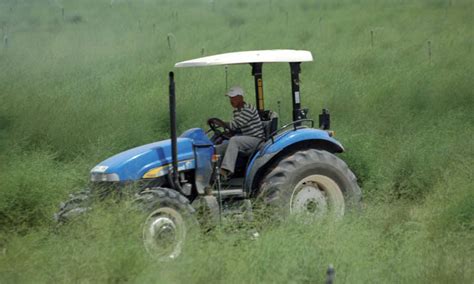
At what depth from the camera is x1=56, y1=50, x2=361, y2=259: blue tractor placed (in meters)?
8.01

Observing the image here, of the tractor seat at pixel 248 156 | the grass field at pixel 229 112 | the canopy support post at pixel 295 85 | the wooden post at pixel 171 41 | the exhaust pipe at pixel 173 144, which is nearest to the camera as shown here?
the grass field at pixel 229 112

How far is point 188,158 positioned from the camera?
8.78 metres

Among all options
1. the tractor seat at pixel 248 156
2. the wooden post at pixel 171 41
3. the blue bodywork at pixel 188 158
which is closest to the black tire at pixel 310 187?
the blue bodywork at pixel 188 158

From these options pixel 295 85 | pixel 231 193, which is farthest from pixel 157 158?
pixel 295 85

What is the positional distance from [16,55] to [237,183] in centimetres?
1080

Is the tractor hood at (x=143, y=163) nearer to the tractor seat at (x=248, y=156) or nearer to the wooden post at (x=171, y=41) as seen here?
the tractor seat at (x=248, y=156)

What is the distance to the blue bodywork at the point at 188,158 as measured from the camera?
8.48 meters

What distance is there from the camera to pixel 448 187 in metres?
9.86

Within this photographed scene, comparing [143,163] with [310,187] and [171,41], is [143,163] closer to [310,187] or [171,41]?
[310,187]

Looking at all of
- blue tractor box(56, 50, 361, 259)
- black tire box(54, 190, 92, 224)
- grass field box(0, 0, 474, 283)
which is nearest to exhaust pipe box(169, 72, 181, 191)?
blue tractor box(56, 50, 361, 259)

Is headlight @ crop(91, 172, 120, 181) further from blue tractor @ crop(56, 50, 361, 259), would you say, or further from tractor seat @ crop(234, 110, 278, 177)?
tractor seat @ crop(234, 110, 278, 177)

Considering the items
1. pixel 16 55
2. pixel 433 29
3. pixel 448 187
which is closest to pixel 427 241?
pixel 448 187

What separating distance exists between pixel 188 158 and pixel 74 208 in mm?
1192

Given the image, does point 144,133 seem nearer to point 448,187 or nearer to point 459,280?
point 448,187
